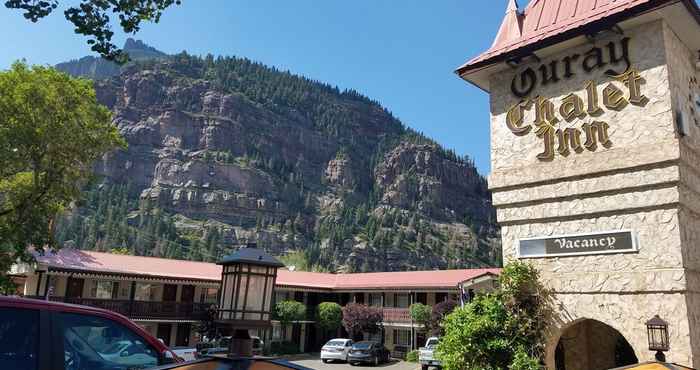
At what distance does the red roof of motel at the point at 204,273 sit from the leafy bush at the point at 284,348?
4.19m

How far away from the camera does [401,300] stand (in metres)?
36.2

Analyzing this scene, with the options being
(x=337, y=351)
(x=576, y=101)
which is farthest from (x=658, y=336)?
(x=337, y=351)

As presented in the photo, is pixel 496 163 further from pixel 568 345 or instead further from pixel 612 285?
pixel 568 345

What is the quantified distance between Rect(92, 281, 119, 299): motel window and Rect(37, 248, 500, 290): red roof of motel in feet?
4.93

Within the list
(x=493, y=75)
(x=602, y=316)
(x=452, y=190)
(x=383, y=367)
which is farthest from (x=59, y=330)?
(x=452, y=190)

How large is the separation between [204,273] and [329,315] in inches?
357

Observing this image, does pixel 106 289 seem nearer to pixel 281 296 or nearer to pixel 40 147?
pixel 281 296

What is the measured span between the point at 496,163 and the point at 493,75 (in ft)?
6.87

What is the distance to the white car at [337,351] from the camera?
2945cm

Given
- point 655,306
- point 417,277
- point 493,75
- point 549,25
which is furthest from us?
point 417,277

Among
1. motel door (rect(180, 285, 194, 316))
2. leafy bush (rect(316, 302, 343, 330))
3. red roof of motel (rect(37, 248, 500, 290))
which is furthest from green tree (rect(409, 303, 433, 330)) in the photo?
motel door (rect(180, 285, 194, 316))

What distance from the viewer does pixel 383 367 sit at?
2888 cm

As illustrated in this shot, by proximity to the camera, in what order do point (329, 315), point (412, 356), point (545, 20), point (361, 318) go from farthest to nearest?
1. point (329, 315)
2. point (361, 318)
3. point (412, 356)
4. point (545, 20)

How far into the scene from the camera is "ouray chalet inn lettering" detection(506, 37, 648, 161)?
9.30m
